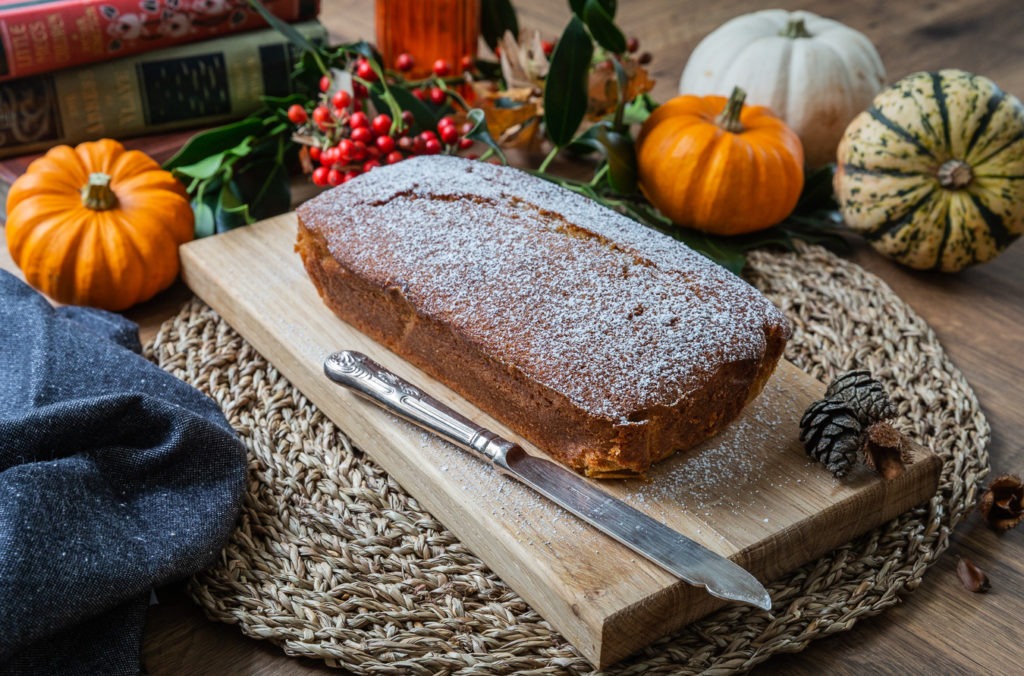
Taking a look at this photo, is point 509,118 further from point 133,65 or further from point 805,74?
point 133,65

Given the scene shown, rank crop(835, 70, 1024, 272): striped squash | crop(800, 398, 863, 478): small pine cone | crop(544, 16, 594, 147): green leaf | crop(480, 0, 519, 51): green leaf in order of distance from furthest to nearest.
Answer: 1. crop(480, 0, 519, 51): green leaf
2. crop(544, 16, 594, 147): green leaf
3. crop(835, 70, 1024, 272): striped squash
4. crop(800, 398, 863, 478): small pine cone

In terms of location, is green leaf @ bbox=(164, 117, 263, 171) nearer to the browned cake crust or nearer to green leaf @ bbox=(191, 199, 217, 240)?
green leaf @ bbox=(191, 199, 217, 240)

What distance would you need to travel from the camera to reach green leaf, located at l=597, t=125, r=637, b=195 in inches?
74.5

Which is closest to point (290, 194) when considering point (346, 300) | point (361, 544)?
point (346, 300)

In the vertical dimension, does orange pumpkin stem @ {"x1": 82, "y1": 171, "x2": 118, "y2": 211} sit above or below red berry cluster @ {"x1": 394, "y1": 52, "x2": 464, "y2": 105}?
below

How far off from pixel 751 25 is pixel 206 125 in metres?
1.16

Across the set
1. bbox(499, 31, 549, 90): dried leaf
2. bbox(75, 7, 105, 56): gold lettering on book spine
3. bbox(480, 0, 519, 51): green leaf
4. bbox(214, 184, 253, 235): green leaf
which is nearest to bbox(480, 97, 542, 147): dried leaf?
bbox(499, 31, 549, 90): dried leaf

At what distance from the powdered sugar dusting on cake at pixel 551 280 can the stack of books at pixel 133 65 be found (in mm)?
662

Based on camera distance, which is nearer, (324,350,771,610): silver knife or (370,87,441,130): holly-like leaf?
(324,350,771,610): silver knife

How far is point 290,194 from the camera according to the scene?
6.51 ft

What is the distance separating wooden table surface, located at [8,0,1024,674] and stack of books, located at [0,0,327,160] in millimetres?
318

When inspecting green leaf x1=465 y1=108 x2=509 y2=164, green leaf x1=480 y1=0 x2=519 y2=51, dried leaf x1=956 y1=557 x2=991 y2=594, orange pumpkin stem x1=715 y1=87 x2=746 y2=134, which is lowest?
dried leaf x1=956 y1=557 x2=991 y2=594

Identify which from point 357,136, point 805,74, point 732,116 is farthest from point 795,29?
point 357,136

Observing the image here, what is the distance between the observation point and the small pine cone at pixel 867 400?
1290 mm
